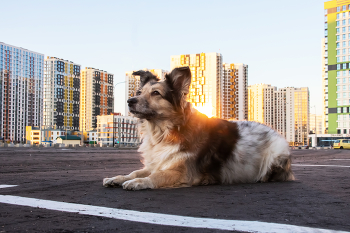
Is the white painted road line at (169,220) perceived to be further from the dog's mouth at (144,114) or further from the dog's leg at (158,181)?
the dog's mouth at (144,114)

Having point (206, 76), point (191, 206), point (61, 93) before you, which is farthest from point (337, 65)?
point (61, 93)

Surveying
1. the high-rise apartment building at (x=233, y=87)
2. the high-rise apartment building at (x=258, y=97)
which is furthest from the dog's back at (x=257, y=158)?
the high-rise apartment building at (x=258, y=97)

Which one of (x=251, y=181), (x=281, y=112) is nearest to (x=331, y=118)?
(x=281, y=112)

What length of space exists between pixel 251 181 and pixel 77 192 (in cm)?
300

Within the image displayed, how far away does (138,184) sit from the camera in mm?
4500

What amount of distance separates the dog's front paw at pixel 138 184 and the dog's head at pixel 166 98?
1128mm

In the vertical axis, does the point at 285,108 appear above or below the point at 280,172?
above

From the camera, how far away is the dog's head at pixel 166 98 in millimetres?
5262

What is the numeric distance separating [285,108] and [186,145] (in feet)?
554

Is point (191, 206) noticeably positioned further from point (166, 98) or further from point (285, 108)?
point (285, 108)

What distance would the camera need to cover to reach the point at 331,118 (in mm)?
106812

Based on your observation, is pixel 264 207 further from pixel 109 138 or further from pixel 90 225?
pixel 109 138

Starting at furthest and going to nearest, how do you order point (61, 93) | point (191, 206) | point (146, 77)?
point (61, 93) → point (146, 77) → point (191, 206)

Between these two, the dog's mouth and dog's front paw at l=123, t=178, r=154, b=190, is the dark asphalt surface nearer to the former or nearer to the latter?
dog's front paw at l=123, t=178, r=154, b=190
